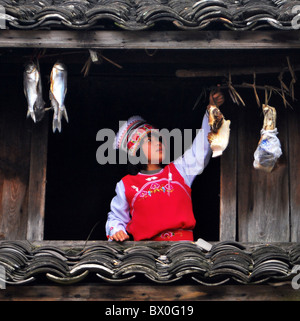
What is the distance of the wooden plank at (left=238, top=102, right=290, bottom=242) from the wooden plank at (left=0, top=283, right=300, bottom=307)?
156 centimetres

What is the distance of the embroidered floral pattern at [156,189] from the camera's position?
850 cm

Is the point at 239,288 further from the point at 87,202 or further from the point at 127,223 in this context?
the point at 87,202

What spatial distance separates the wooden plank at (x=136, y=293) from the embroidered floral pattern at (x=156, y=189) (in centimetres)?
164

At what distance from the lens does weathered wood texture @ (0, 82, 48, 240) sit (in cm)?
845

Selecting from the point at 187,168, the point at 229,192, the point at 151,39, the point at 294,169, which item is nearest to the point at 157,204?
the point at 187,168

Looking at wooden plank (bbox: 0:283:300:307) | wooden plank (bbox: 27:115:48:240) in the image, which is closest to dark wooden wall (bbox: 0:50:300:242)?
wooden plank (bbox: 27:115:48:240)

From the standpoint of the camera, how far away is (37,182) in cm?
848

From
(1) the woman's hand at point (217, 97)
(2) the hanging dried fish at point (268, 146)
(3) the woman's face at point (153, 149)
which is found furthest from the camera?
(3) the woman's face at point (153, 149)

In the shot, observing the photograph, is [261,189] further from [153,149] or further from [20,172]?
[20,172]

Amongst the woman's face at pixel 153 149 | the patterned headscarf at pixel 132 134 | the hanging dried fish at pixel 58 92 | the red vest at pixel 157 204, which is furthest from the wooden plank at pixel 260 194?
the hanging dried fish at pixel 58 92

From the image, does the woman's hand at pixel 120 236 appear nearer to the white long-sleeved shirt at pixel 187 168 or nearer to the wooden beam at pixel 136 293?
the white long-sleeved shirt at pixel 187 168
